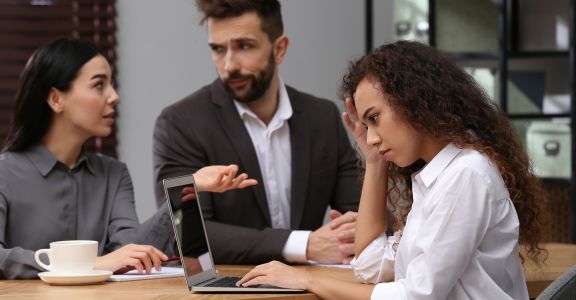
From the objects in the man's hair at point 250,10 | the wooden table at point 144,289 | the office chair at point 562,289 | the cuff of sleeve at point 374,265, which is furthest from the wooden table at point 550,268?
the man's hair at point 250,10

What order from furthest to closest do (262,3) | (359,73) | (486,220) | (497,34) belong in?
(497,34) < (262,3) < (359,73) < (486,220)

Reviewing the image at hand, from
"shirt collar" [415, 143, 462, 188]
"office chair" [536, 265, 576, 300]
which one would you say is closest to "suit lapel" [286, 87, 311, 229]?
"shirt collar" [415, 143, 462, 188]

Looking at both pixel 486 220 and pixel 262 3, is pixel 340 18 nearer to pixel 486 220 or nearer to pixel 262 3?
pixel 262 3

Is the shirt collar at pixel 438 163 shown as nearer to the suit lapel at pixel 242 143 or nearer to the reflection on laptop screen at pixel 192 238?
the reflection on laptop screen at pixel 192 238

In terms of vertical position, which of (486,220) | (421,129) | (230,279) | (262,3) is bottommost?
(230,279)

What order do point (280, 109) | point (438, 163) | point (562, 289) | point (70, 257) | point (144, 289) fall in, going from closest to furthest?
point (562, 289), point (438, 163), point (144, 289), point (70, 257), point (280, 109)

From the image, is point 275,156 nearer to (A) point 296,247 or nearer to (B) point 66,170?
(A) point 296,247

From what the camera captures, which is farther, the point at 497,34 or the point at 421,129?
the point at 497,34

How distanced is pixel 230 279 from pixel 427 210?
560mm

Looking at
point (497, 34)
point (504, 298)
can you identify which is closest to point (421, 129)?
point (504, 298)

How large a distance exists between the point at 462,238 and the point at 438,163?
20cm

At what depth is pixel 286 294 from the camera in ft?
6.63

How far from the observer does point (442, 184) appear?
184 centimetres

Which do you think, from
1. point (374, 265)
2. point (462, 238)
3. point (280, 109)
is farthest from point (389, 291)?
point (280, 109)
